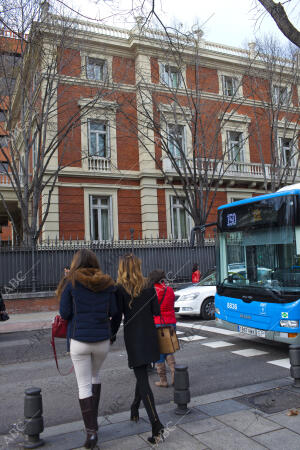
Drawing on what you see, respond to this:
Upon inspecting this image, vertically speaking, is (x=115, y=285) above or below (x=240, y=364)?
above

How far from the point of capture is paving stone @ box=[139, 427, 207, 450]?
361cm

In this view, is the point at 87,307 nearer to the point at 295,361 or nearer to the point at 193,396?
the point at 193,396

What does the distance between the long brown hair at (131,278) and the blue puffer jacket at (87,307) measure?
392mm

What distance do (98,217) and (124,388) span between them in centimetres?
1585

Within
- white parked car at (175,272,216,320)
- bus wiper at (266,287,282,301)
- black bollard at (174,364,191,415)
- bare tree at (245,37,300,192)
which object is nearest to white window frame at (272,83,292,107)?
bare tree at (245,37,300,192)

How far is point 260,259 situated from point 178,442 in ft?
14.2

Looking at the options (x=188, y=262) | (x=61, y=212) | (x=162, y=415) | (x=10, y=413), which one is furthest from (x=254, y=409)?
(x=61, y=212)

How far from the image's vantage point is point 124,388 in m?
5.75

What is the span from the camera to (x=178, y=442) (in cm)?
371

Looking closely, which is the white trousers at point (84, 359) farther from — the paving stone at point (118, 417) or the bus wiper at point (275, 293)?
the bus wiper at point (275, 293)

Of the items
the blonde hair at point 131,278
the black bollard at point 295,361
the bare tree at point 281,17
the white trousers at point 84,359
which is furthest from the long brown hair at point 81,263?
the bare tree at point 281,17

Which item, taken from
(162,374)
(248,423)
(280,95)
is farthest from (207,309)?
(280,95)

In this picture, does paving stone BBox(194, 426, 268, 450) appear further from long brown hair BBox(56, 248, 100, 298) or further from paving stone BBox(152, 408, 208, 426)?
long brown hair BBox(56, 248, 100, 298)

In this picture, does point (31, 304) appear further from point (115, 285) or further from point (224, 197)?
point (224, 197)
